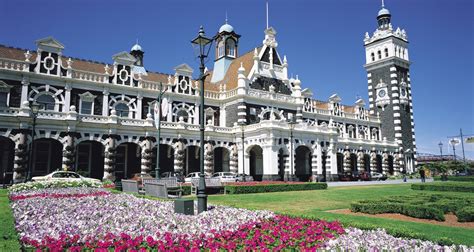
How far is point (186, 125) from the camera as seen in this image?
4044 cm

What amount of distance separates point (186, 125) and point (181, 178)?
8741 mm

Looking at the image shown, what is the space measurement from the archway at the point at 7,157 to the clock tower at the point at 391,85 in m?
61.3

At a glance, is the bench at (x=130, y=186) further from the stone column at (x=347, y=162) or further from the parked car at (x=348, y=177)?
the stone column at (x=347, y=162)

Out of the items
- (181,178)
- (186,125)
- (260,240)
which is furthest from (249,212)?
(186,125)

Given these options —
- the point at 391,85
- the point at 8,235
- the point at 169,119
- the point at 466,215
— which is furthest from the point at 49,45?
the point at 391,85

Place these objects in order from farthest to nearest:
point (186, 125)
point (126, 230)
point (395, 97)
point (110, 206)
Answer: point (395, 97) < point (186, 125) < point (110, 206) < point (126, 230)

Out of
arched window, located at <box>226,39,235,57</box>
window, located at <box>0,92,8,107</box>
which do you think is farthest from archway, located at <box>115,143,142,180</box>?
arched window, located at <box>226,39,235,57</box>

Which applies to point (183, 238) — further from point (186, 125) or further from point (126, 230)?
point (186, 125)

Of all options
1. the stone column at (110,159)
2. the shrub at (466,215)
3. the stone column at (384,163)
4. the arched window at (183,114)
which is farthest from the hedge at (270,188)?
the stone column at (384,163)

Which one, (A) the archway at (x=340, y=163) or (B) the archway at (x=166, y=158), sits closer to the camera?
(B) the archway at (x=166, y=158)

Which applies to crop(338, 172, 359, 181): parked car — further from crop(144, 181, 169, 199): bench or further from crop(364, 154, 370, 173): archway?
crop(144, 181, 169, 199): bench

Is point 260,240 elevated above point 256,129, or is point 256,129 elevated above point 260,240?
point 256,129

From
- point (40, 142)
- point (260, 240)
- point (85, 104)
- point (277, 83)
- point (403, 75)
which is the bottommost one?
point (260, 240)

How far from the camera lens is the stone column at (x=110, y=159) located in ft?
113
